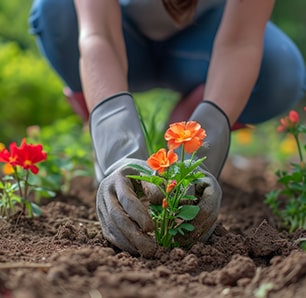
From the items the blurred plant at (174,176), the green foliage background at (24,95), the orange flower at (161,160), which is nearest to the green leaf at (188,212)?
the blurred plant at (174,176)

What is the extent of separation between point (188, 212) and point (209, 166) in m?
0.33

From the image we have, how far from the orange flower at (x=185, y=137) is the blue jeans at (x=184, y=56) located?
4.24 ft

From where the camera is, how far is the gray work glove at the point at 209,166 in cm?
154

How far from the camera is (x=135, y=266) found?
1.40 metres

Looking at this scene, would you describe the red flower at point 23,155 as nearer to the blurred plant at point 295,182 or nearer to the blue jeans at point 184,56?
the blurred plant at point 295,182

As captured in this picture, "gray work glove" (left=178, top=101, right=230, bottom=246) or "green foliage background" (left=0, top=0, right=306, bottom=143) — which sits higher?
"gray work glove" (left=178, top=101, right=230, bottom=246)

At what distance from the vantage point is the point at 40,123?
4.48 metres

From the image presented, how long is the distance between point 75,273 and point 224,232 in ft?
1.88

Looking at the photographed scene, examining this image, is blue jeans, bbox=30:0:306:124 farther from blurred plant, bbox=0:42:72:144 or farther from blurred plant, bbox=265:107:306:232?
blurred plant, bbox=0:42:72:144

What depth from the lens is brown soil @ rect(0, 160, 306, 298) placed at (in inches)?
46.5

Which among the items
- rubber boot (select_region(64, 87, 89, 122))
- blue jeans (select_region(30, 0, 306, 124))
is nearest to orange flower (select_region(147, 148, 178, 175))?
blue jeans (select_region(30, 0, 306, 124))

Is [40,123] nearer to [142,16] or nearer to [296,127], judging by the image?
[142,16]

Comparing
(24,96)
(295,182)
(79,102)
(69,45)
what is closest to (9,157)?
(295,182)

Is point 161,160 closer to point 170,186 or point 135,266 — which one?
point 170,186
